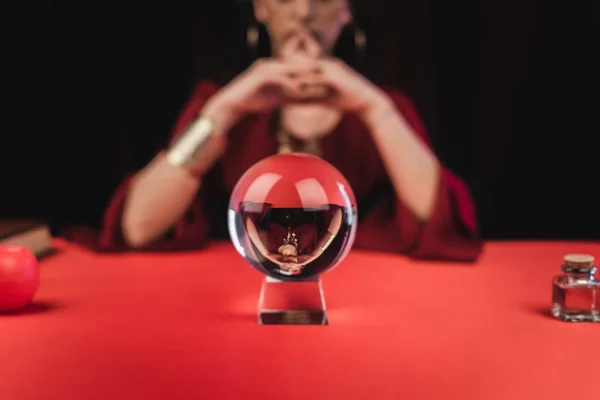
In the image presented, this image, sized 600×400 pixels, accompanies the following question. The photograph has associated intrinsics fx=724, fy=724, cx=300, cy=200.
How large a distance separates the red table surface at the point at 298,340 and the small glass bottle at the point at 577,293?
2 cm

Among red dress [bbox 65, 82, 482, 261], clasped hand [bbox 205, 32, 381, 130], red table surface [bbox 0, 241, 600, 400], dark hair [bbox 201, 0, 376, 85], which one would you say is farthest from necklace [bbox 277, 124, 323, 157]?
red table surface [bbox 0, 241, 600, 400]

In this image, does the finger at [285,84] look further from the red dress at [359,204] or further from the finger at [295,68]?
the red dress at [359,204]

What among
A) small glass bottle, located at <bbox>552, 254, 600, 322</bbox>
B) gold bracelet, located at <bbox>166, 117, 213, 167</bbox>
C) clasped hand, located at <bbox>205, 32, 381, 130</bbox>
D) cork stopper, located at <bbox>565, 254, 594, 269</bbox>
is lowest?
small glass bottle, located at <bbox>552, 254, 600, 322</bbox>

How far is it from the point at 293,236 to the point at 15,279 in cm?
36

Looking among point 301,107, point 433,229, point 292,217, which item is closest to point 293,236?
point 292,217

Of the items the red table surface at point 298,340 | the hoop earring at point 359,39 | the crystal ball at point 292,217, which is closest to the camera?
the red table surface at point 298,340

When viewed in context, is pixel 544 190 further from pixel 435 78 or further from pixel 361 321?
pixel 361 321

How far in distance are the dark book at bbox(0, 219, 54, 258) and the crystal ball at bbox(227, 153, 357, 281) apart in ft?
1.72

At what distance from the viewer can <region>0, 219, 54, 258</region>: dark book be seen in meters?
1.23

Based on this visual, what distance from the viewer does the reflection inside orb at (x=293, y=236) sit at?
33.4 inches

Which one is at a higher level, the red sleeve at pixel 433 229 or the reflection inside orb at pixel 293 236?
the reflection inside orb at pixel 293 236

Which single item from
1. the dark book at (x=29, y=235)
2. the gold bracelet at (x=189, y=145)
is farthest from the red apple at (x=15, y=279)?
the gold bracelet at (x=189, y=145)

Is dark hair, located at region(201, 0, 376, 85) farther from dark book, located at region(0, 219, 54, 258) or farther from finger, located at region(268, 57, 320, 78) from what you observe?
dark book, located at region(0, 219, 54, 258)

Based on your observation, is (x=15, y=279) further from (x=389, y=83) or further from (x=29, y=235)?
(x=389, y=83)
